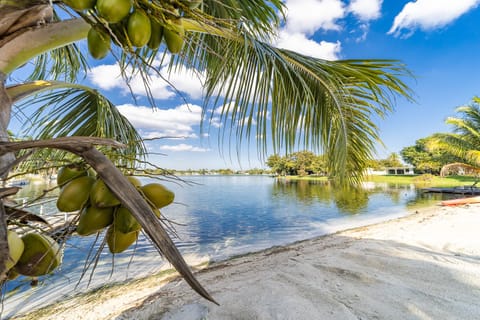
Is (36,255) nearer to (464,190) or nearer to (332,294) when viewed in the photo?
(332,294)

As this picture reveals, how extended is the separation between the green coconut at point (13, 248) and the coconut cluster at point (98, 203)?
0.25 ft

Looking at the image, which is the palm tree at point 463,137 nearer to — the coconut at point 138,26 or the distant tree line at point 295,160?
the distant tree line at point 295,160

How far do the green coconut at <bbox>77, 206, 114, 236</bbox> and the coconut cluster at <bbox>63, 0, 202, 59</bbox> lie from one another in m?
0.32

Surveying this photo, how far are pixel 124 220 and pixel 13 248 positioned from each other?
0.59 feet

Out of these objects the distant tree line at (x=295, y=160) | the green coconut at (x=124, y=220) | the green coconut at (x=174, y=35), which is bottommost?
the green coconut at (x=124, y=220)

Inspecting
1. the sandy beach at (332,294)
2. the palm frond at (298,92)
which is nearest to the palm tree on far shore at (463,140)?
the sandy beach at (332,294)

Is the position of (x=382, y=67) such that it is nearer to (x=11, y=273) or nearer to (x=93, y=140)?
(x=93, y=140)

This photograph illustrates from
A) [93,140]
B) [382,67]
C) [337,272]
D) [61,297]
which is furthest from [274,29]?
[61,297]

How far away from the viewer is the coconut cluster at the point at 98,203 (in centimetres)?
42

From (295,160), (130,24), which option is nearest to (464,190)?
(295,160)

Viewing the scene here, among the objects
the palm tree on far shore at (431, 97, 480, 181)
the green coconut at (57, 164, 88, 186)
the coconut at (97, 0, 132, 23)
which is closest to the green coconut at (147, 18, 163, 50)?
the coconut at (97, 0, 132, 23)

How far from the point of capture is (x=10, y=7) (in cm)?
53

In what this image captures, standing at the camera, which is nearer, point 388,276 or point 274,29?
point 274,29

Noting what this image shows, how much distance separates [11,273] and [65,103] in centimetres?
173
